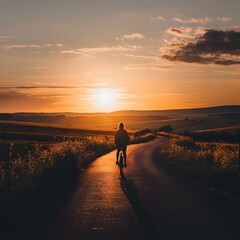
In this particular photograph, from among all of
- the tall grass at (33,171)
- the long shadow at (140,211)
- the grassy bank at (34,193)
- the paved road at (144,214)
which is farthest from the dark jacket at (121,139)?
the paved road at (144,214)

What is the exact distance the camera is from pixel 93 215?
9344 millimetres

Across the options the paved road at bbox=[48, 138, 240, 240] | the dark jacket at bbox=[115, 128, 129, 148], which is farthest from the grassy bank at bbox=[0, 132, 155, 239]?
the dark jacket at bbox=[115, 128, 129, 148]

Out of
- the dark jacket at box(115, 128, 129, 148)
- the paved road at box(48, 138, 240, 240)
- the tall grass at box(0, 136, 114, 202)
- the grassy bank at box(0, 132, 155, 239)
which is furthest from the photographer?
the dark jacket at box(115, 128, 129, 148)

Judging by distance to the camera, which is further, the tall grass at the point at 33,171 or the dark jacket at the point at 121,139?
Answer: the dark jacket at the point at 121,139

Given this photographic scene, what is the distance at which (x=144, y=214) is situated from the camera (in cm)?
948

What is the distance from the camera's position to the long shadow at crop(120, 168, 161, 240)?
7.85 metres

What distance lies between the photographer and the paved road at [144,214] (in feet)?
25.7

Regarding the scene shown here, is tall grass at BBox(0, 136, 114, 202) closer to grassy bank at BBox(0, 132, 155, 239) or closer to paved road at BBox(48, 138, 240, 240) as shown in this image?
grassy bank at BBox(0, 132, 155, 239)

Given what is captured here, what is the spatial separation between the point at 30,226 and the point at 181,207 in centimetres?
376

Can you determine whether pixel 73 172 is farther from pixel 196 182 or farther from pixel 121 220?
pixel 121 220

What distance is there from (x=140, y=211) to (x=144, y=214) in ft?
1.05

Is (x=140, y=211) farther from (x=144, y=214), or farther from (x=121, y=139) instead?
(x=121, y=139)

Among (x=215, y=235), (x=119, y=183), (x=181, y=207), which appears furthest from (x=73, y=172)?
(x=215, y=235)

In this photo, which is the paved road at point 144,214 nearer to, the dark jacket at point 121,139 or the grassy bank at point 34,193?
the grassy bank at point 34,193
